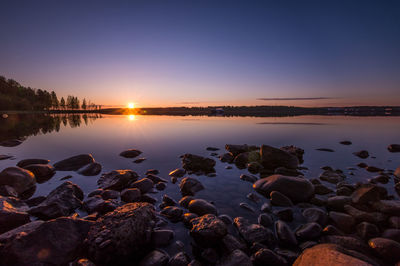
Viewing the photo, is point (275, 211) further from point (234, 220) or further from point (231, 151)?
point (231, 151)

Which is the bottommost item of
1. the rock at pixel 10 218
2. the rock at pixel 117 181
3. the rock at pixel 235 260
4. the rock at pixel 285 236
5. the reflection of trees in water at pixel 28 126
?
the rock at pixel 285 236

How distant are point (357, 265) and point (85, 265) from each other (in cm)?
491

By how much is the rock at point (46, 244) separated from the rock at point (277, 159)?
10281mm

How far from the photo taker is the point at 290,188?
275 inches

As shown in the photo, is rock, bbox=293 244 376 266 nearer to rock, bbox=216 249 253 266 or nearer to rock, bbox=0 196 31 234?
rock, bbox=216 249 253 266

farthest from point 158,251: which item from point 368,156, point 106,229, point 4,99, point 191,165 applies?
point 4,99

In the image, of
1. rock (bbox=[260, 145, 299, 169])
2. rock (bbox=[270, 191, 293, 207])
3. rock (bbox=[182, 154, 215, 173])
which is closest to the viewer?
rock (bbox=[270, 191, 293, 207])

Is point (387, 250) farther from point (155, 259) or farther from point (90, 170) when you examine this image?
point (90, 170)

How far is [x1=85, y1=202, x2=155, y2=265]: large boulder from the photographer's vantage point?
141 inches

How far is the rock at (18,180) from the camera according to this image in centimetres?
693

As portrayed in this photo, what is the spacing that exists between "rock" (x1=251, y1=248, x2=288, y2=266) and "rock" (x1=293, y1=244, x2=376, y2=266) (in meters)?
0.38

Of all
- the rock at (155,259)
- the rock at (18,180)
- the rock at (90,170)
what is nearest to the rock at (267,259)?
the rock at (155,259)

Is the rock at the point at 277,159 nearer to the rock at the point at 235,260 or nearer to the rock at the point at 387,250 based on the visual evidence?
the rock at the point at 387,250

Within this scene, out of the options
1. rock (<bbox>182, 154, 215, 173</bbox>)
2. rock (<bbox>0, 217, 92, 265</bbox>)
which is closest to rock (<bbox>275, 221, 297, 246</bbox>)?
rock (<bbox>0, 217, 92, 265</bbox>)
